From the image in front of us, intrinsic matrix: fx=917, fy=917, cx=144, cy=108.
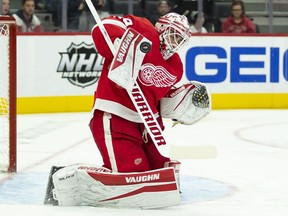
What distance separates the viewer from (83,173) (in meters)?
3.80

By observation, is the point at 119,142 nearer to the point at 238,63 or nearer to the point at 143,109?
the point at 143,109

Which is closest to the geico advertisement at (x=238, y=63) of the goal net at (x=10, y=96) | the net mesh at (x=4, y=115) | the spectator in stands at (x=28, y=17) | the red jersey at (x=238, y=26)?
the red jersey at (x=238, y=26)

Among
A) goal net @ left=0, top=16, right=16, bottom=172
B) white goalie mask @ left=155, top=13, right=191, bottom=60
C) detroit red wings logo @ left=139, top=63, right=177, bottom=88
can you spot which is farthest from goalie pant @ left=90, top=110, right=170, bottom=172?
goal net @ left=0, top=16, right=16, bottom=172

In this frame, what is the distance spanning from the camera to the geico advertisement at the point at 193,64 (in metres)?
8.31

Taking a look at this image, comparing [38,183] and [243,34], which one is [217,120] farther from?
[38,183]

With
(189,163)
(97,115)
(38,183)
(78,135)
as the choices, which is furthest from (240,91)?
(97,115)

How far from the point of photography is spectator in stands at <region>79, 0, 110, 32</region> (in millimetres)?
8688

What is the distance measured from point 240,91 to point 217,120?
1.15 meters

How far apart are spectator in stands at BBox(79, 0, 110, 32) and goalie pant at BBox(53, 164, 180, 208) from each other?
496cm

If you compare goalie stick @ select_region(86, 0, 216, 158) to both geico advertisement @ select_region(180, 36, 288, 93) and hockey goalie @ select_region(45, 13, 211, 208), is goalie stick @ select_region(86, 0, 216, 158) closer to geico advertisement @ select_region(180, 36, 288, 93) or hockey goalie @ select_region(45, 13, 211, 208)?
hockey goalie @ select_region(45, 13, 211, 208)

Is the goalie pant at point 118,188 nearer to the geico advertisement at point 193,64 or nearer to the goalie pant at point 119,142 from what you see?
the goalie pant at point 119,142

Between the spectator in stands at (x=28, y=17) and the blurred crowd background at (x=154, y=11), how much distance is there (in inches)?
2.5

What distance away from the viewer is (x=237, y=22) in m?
9.20

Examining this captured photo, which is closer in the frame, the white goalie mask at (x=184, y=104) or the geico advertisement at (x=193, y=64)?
the white goalie mask at (x=184, y=104)
